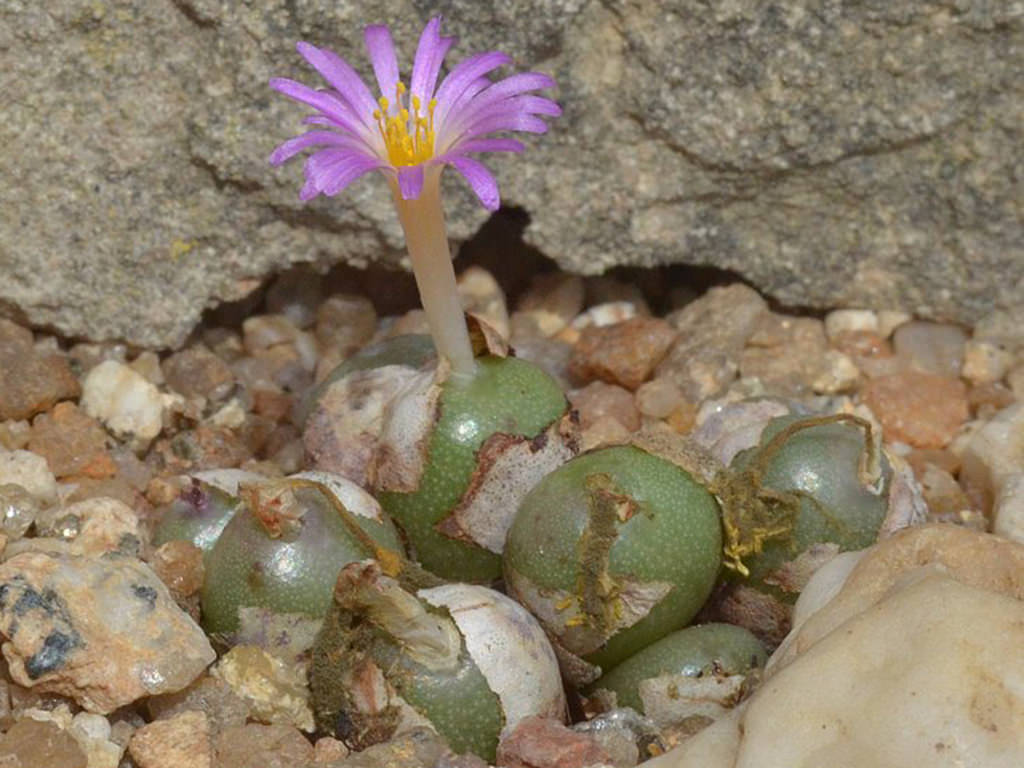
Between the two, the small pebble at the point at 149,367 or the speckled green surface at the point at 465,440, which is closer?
the speckled green surface at the point at 465,440

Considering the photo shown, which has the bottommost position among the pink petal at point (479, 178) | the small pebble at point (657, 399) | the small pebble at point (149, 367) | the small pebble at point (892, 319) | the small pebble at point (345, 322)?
the small pebble at point (892, 319)

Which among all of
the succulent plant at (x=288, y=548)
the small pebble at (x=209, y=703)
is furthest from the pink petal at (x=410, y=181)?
the small pebble at (x=209, y=703)

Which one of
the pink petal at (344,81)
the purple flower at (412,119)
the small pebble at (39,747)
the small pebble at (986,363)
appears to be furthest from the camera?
the small pebble at (986,363)

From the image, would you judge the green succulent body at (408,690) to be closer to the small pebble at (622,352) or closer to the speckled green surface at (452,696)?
the speckled green surface at (452,696)

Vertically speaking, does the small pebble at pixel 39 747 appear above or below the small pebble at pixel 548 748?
above

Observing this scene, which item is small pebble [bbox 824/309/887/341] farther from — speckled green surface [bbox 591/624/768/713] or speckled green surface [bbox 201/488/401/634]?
speckled green surface [bbox 201/488/401/634]

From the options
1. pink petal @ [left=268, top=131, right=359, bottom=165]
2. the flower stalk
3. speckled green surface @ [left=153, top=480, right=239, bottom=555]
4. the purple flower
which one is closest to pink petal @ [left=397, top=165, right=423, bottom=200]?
the purple flower

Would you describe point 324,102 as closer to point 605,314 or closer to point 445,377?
point 445,377
